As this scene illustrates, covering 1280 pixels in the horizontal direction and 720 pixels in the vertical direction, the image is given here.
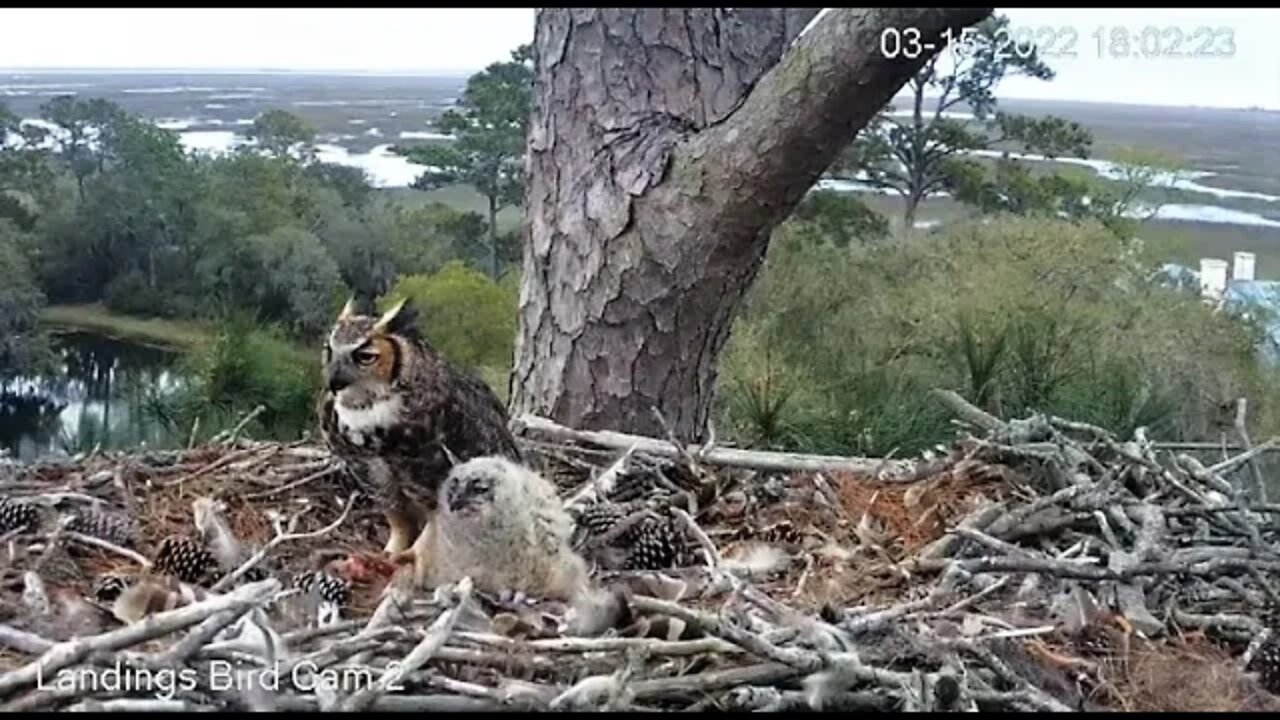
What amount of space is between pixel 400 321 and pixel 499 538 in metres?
0.32

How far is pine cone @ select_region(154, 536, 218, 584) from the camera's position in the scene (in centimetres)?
153

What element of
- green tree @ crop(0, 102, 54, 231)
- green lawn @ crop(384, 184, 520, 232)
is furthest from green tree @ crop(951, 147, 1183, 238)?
green tree @ crop(0, 102, 54, 231)

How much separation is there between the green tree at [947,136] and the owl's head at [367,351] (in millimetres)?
2013

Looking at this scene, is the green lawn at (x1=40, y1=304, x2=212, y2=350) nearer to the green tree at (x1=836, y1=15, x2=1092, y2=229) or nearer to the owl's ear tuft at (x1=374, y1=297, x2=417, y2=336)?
the owl's ear tuft at (x1=374, y1=297, x2=417, y2=336)

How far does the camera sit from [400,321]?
1678 millimetres

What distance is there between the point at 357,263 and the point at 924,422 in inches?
51.0

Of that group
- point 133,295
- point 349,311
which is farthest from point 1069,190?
point 349,311

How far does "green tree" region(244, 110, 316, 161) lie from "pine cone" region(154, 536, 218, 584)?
1.95 meters

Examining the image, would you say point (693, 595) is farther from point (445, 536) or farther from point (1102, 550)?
point (1102, 550)

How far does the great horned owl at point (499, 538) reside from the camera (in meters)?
1.51

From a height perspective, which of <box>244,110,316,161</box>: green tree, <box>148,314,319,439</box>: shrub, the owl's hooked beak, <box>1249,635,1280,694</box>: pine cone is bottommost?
<box>148,314,319,439</box>: shrub

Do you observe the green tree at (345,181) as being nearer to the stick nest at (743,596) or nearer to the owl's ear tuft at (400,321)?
the stick nest at (743,596)

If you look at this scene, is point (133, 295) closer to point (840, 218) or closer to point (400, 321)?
point (400, 321)

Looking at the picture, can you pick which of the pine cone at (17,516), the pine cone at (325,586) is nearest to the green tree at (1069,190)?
the pine cone at (325,586)
